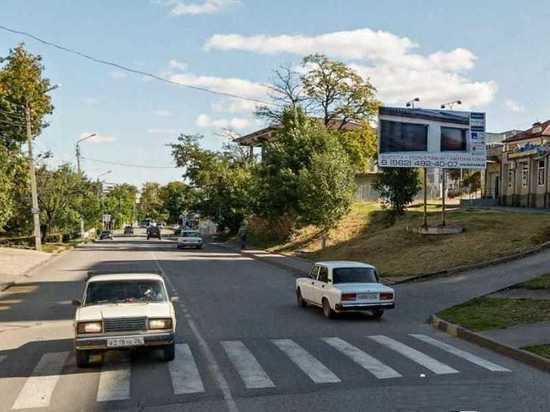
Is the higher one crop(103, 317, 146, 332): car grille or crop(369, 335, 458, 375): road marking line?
crop(103, 317, 146, 332): car grille

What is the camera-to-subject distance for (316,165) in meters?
39.4

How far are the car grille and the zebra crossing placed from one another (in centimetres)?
65

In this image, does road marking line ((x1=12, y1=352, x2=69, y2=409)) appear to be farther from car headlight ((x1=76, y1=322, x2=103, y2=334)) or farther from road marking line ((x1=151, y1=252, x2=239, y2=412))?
road marking line ((x1=151, y1=252, x2=239, y2=412))

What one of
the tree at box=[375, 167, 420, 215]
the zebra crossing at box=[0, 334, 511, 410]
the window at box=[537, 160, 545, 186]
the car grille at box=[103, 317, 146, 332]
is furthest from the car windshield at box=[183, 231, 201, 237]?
the car grille at box=[103, 317, 146, 332]

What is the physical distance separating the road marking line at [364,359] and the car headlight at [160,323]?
317cm

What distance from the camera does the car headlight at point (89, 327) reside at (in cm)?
1015

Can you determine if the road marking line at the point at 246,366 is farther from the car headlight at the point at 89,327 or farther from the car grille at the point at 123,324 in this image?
the car headlight at the point at 89,327

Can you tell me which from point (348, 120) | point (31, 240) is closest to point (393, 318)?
point (348, 120)

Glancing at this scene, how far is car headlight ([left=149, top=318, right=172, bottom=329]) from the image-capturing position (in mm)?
10352

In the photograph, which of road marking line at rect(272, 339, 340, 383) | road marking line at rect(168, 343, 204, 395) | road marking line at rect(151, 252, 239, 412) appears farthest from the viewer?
road marking line at rect(272, 339, 340, 383)

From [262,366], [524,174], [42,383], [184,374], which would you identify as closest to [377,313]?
[262,366]

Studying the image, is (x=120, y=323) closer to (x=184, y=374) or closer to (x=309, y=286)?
(x=184, y=374)

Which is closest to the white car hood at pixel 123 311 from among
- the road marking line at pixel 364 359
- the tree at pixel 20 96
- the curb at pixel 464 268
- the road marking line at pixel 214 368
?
the road marking line at pixel 214 368

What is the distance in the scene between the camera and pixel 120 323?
10.3 metres
